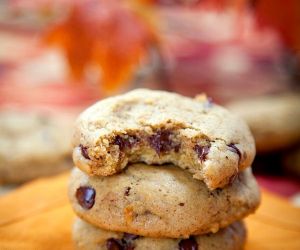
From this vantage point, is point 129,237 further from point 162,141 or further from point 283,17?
point 283,17

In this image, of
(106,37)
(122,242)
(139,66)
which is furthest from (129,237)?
(139,66)

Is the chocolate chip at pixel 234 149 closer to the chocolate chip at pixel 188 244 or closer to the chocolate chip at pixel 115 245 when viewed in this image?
the chocolate chip at pixel 188 244

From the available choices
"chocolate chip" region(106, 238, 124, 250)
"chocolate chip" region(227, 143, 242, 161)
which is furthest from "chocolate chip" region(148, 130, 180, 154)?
"chocolate chip" region(106, 238, 124, 250)

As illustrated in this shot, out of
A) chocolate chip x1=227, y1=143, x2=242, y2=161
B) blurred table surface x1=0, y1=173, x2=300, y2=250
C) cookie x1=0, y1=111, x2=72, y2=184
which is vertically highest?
chocolate chip x1=227, y1=143, x2=242, y2=161

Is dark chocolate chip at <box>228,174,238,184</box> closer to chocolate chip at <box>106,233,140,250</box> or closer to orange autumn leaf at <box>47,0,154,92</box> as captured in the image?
chocolate chip at <box>106,233,140,250</box>

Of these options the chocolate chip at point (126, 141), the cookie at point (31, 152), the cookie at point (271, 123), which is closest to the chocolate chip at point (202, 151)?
the chocolate chip at point (126, 141)

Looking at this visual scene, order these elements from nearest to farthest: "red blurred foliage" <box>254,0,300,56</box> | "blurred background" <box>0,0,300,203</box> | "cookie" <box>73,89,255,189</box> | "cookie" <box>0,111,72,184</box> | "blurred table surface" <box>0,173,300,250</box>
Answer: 1. "cookie" <box>73,89,255,189</box>
2. "blurred table surface" <box>0,173,300,250</box>
3. "cookie" <box>0,111,72,184</box>
4. "blurred background" <box>0,0,300,203</box>
5. "red blurred foliage" <box>254,0,300,56</box>
